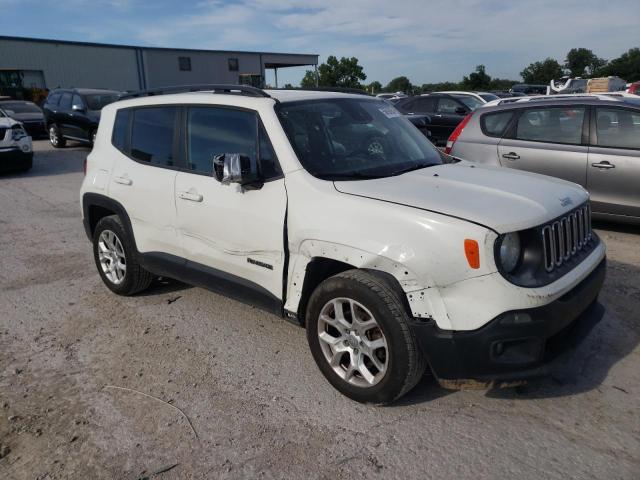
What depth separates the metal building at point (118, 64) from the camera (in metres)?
33.9

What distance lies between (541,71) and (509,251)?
80.8 m

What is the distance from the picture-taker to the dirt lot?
264cm

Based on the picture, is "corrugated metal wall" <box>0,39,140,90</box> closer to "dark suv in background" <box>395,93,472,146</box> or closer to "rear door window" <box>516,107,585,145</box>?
"dark suv in background" <box>395,93,472,146</box>

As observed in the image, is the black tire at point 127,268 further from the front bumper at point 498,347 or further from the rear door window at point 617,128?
the rear door window at point 617,128

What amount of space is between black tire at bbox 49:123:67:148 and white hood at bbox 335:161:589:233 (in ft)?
50.1

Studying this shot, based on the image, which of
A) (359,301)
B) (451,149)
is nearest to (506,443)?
(359,301)

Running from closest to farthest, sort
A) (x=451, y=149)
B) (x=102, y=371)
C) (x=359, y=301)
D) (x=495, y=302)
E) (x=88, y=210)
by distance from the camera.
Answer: (x=495, y=302), (x=359, y=301), (x=102, y=371), (x=88, y=210), (x=451, y=149)

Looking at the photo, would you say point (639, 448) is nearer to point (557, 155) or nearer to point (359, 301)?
point (359, 301)

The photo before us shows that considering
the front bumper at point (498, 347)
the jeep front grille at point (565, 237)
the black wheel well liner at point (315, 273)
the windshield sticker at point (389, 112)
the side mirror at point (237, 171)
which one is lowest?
the front bumper at point (498, 347)

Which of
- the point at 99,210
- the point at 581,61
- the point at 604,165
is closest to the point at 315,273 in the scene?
the point at 99,210

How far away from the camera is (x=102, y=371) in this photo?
3582 mm

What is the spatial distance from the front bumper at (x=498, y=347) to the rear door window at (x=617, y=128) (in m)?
4.12

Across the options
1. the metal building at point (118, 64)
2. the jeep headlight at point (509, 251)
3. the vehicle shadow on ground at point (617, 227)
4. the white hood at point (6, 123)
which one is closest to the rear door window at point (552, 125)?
the vehicle shadow on ground at point (617, 227)

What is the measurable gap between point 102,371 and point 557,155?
5517mm
